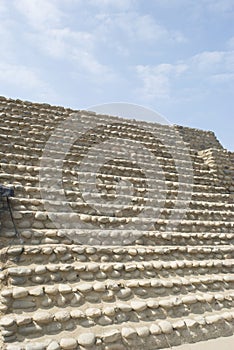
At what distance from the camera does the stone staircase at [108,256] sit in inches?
110

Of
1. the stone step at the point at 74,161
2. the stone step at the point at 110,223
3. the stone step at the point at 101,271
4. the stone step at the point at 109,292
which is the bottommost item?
the stone step at the point at 109,292

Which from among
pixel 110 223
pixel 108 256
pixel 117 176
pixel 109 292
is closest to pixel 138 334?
pixel 109 292

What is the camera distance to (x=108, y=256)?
3605 millimetres

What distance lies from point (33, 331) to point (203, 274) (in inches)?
94.1

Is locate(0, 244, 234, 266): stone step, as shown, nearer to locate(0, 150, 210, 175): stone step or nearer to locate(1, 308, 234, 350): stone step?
locate(1, 308, 234, 350): stone step

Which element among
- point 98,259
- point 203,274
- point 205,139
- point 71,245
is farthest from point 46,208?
point 205,139


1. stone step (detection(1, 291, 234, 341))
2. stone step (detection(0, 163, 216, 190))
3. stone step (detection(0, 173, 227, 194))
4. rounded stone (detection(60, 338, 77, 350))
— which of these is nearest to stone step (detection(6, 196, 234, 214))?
stone step (detection(0, 173, 227, 194))

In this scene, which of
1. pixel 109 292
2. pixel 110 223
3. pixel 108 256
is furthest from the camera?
pixel 110 223

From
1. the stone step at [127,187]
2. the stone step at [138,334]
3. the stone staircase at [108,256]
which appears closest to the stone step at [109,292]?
the stone staircase at [108,256]

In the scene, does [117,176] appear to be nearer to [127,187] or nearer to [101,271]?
[127,187]

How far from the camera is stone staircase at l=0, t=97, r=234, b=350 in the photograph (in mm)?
2807

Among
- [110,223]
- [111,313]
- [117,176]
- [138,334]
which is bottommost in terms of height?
[138,334]

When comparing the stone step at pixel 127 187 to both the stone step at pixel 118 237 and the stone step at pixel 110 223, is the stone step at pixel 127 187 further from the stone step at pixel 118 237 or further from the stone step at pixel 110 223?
the stone step at pixel 118 237

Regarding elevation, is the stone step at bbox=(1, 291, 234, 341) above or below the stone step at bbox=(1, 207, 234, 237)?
below
